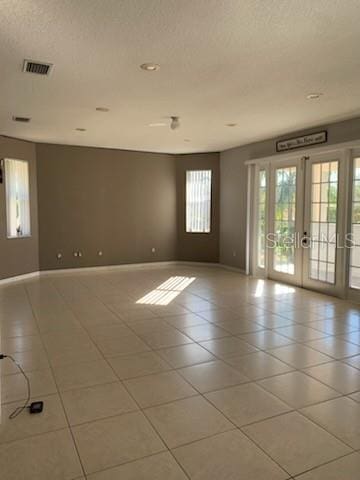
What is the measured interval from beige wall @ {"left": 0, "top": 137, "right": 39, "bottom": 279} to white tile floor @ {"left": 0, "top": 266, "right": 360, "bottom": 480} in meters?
1.63

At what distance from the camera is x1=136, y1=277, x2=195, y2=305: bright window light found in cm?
572

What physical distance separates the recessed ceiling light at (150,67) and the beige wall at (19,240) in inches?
172

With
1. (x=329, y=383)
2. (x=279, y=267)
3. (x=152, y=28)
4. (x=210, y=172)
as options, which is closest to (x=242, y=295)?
(x=279, y=267)

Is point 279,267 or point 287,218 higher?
point 287,218

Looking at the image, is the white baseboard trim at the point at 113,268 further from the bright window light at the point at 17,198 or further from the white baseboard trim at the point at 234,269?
the bright window light at the point at 17,198

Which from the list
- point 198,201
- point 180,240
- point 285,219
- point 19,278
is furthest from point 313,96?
point 19,278

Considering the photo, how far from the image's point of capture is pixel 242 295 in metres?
6.10

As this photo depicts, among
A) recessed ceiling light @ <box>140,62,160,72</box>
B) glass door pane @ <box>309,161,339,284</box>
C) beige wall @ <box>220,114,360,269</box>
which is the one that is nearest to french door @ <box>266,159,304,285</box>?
glass door pane @ <box>309,161,339,284</box>

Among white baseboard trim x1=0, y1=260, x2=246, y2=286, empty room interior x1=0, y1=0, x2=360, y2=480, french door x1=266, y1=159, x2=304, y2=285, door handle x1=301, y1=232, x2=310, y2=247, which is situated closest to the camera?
empty room interior x1=0, y1=0, x2=360, y2=480

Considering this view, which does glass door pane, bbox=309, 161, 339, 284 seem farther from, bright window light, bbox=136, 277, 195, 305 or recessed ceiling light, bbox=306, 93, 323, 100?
bright window light, bbox=136, 277, 195, 305

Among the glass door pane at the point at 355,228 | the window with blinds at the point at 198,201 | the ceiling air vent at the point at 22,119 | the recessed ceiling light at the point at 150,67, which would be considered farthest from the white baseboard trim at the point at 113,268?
→ the recessed ceiling light at the point at 150,67

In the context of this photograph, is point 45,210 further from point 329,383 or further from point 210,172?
point 329,383

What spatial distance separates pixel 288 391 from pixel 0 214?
5795 millimetres

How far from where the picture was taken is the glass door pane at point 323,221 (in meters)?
5.84
